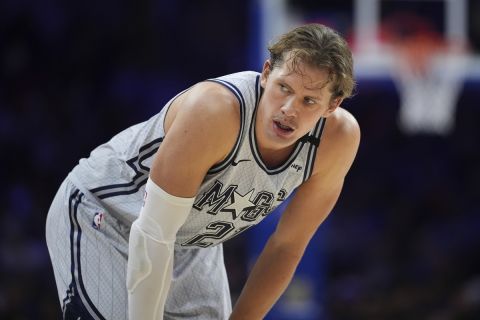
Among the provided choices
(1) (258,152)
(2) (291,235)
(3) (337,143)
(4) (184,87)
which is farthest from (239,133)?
(4) (184,87)

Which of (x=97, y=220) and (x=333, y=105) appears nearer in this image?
(x=333, y=105)

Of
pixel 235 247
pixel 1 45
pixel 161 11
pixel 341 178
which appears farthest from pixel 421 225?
pixel 341 178

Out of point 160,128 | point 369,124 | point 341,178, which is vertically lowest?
point 369,124

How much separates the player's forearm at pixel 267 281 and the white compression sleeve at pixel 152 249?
21.7 inches

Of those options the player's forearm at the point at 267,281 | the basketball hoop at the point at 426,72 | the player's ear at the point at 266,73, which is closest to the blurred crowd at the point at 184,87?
the basketball hoop at the point at 426,72

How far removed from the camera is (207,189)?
10.8 feet

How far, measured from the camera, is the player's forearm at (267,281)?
3.62 m

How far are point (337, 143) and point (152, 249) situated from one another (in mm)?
809

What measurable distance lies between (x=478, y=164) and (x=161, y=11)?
3.69 m

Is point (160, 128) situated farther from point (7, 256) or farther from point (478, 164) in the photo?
point (478, 164)

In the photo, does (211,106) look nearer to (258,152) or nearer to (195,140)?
(195,140)

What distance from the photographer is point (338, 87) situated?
318 cm

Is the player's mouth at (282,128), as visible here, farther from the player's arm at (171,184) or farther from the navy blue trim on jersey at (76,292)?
the navy blue trim on jersey at (76,292)

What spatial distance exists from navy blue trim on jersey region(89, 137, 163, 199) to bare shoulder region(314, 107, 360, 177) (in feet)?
1.93
